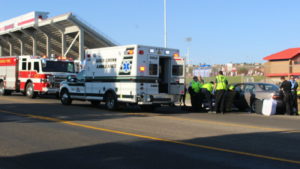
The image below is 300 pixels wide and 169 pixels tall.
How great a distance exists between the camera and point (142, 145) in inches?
325

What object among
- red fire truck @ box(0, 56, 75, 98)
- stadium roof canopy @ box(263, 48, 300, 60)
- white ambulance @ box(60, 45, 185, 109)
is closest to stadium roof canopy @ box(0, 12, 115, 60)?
red fire truck @ box(0, 56, 75, 98)

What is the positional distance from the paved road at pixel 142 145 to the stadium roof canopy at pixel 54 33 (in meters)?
31.3

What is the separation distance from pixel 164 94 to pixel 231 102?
11.2 feet

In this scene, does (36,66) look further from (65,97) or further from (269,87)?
(269,87)

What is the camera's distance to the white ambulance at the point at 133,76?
15453 mm

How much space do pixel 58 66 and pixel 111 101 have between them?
8.48m

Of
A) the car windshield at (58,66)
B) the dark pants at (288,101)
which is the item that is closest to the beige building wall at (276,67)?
the car windshield at (58,66)

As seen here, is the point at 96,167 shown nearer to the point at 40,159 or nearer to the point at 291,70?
the point at 40,159

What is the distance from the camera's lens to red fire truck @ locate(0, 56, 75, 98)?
2305 cm

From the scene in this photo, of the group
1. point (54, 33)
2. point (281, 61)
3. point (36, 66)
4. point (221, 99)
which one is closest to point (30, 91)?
point (36, 66)

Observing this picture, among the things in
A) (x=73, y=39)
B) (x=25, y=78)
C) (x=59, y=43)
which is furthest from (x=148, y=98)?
(x=59, y=43)

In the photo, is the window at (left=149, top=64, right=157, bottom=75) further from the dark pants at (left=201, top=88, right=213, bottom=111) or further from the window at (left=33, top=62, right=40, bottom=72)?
the window at (left=33, top=62, right=40, bottom=72)

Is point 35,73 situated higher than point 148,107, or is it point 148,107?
point 35,73

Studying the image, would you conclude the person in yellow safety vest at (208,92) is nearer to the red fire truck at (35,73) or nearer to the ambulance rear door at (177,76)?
the ambulance rear door at (177,76)
